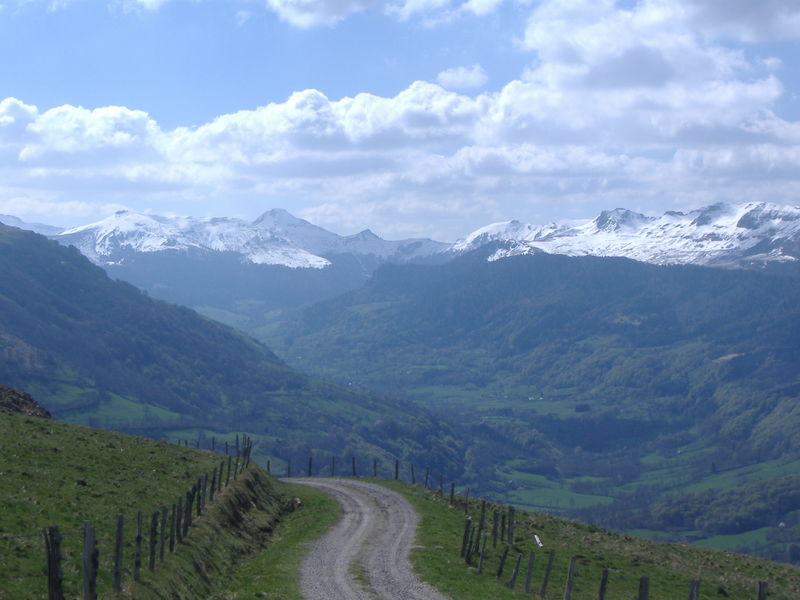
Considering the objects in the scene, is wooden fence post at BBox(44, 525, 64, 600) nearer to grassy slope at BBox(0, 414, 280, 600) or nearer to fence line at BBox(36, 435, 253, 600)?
Result: fence line at BBox(36, 435, 253, 600)

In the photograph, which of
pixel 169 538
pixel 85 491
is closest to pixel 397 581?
pixel 169 538

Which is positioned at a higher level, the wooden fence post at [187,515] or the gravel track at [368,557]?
the wooden fence post at [187,515]

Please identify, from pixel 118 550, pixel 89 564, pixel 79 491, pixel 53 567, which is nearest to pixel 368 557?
pixel 79 491

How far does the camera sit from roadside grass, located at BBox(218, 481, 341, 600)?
3475cm

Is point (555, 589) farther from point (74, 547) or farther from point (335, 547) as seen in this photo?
point (74, 547)

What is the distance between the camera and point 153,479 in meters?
52.4

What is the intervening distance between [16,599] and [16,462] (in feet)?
68.8

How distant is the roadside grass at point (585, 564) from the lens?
4183 centimetres

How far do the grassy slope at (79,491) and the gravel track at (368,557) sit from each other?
567 cm

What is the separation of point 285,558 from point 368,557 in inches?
182

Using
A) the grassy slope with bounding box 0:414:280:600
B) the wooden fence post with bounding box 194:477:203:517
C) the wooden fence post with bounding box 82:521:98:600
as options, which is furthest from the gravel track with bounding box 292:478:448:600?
the wooden fence post with bounding box 82:521:98:600

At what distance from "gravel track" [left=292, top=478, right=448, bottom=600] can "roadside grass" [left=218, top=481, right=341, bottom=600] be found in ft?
2.26

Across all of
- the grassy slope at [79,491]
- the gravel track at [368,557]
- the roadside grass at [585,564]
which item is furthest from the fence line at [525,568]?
the grassy slope at [79,491]

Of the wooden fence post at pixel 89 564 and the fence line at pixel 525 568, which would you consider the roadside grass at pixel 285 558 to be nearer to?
the wooden fence post at pixel 89 564
